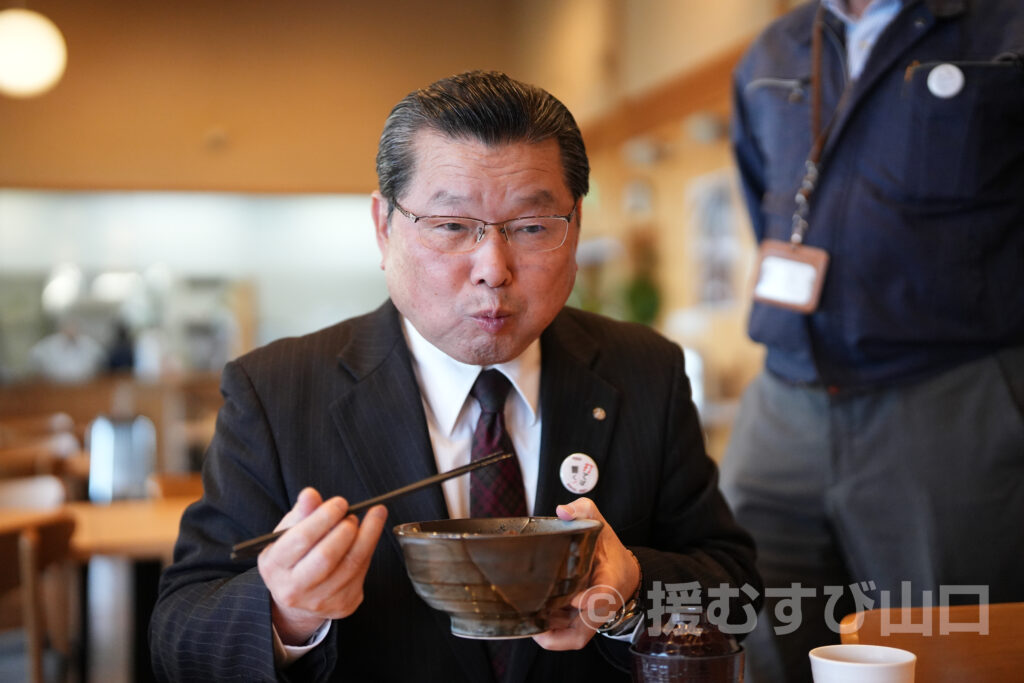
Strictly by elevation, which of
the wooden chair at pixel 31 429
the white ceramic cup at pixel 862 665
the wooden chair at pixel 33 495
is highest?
the white ceramic cup at pixel 862 665

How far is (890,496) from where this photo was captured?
6.64 ft

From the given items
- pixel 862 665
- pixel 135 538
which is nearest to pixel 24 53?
pixel 135 538

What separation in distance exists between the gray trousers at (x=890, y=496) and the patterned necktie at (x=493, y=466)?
70 centimetres

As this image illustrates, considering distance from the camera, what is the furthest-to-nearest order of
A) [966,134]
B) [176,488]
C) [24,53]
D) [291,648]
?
1. [24,53]
2. [176,488]
3. [966,134]
4. [291,648]

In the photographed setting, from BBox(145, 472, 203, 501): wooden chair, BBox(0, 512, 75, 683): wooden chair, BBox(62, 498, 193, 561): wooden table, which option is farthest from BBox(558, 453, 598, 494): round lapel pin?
BBox(145, 472, 203, 501): wooden chair

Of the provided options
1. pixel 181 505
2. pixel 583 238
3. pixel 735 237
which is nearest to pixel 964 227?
pixel 181 505

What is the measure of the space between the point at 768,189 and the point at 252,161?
898 cm

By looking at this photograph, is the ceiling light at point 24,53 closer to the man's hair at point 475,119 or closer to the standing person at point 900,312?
the standing person at point 900,312

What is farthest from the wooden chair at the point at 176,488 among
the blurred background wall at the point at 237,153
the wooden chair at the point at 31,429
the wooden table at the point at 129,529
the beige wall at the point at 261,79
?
the beige wall at the point at 261,79

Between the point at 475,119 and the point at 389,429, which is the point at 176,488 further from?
the point at 475,119

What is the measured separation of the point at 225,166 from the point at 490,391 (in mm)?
9553

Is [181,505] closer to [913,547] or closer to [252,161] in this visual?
[913,547]

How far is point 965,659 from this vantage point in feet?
4.48

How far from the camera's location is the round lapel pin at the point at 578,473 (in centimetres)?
157
